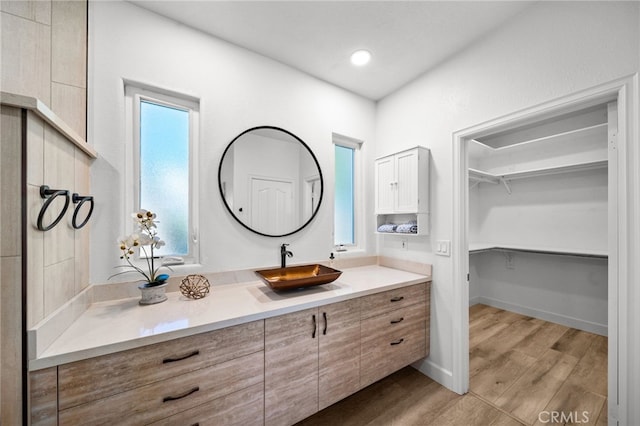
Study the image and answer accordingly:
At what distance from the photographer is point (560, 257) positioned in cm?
298

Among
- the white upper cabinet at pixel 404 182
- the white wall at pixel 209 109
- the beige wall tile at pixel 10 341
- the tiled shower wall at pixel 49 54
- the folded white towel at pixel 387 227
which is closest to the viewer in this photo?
the beige wall tile at pixel 10 341

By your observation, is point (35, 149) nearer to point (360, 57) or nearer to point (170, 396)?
point (170, 396)

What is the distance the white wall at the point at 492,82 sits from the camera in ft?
4.24

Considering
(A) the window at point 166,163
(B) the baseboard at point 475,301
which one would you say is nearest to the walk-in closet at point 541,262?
(B) the baseboard at point 475,301

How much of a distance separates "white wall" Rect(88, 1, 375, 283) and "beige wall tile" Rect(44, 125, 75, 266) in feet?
0.91

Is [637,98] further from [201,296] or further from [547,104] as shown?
[201,296]

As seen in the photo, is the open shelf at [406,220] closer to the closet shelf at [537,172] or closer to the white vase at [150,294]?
the closet shelf at [537,172]

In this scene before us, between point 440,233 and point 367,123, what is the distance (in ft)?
4.49

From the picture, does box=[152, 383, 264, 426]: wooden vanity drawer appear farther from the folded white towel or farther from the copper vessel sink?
the folded white towel

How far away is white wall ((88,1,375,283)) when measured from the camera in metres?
1.45

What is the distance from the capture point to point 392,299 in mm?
1839

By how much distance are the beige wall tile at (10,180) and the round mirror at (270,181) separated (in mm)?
995
